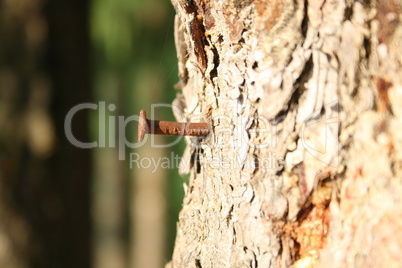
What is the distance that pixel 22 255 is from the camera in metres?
1.57

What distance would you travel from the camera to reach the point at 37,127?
1.56 metres

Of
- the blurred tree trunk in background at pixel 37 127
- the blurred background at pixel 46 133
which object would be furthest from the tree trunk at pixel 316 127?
the blurred tree trunk in background at pixel 37 127

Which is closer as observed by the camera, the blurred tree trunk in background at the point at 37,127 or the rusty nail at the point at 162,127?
the rusty nail at the point at 162,127

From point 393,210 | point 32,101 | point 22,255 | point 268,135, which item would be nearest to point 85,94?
point 32,101

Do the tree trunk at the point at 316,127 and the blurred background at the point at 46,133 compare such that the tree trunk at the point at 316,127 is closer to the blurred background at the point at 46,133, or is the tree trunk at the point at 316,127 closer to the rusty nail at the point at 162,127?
the rusty nail at the point at 162,127

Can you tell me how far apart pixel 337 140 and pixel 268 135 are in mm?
85

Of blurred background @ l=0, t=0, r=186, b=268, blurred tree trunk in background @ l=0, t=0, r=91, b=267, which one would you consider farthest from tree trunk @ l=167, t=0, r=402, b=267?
blurred tree trunk in background @ l=0, t=0, r=91, b=267

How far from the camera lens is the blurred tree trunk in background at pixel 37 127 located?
1546 millimetres

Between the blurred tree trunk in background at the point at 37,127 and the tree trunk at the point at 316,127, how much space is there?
1090mm

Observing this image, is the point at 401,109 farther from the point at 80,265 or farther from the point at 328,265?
the point at 80,265

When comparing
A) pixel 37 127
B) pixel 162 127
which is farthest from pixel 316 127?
pixel 37 127

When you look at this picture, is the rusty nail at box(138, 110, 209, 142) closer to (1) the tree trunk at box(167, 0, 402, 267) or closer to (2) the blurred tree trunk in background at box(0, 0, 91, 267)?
(1) the tree trunk at box(167, 0, 402, 267)

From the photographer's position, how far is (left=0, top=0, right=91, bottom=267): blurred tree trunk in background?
155 cm

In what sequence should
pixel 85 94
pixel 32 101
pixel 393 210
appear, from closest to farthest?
pixel 393 210 < pixel 32 101 < pixel 85 94
